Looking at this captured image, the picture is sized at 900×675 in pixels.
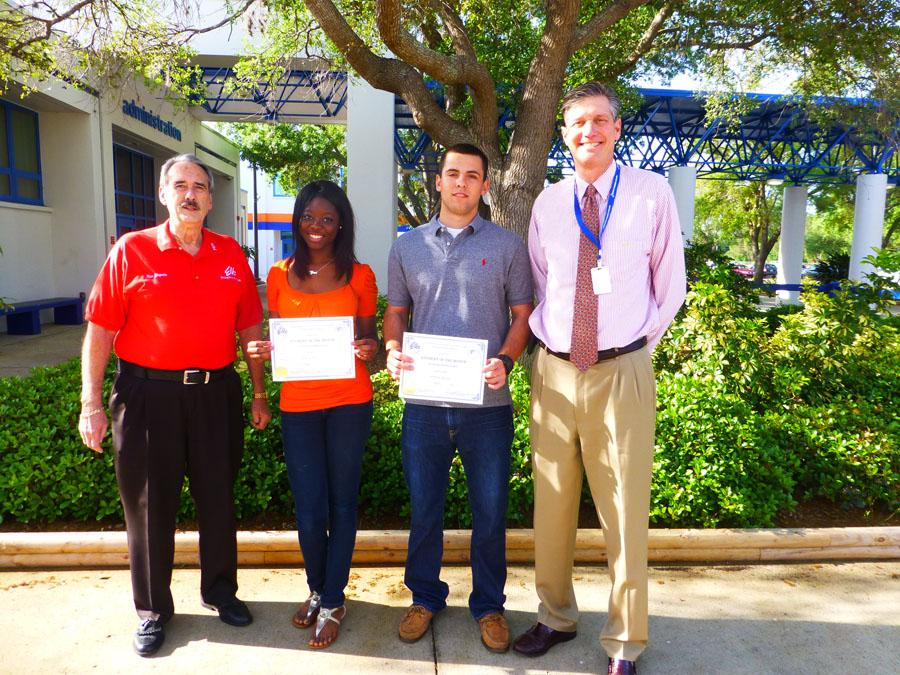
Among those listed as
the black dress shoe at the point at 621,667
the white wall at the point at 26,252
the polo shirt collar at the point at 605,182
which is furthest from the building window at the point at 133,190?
the black dress shoe at the point at 621,667

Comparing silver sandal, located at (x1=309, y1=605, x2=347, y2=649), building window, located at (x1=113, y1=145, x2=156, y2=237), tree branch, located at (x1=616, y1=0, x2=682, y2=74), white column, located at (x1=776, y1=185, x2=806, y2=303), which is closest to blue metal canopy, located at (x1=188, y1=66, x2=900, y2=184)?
white column, located at (x1=776, y1=185, x2=806, y2=303)

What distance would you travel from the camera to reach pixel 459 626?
10.6 ft

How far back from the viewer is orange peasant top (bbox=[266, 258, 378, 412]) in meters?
3.00

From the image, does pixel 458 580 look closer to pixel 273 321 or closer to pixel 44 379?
pixel 273 321

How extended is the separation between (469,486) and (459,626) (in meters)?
0.72

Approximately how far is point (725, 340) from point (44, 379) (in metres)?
5.24

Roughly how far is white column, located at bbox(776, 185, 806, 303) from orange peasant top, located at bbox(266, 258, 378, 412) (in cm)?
2787

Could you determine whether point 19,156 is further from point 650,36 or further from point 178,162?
point 178,162


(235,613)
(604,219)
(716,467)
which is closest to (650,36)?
(716,467)

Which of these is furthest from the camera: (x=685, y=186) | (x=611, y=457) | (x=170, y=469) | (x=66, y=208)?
(x=685, y=186)

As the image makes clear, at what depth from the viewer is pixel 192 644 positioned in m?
3.06

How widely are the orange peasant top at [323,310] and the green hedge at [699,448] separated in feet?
3.97

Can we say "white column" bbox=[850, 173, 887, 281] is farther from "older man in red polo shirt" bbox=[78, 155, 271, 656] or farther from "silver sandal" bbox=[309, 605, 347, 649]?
"older man in red polo shirt" bbox=[78, 155, 271, 656]

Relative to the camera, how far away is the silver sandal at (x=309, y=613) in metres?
3.19
